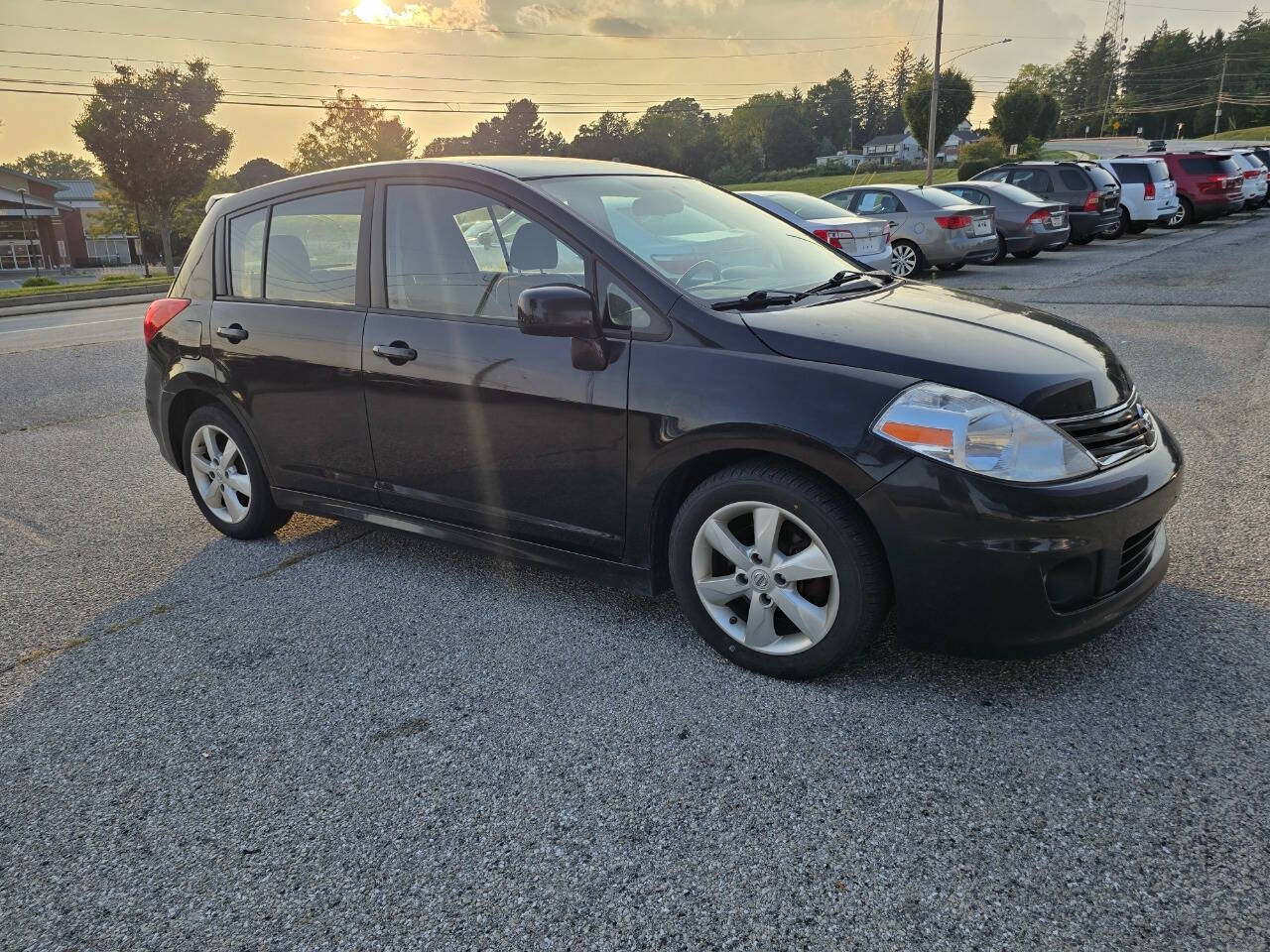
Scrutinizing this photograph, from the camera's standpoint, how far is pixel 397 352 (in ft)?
12.4

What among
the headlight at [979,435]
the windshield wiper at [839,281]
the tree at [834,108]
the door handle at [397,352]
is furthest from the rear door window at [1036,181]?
the tree at [834,108]

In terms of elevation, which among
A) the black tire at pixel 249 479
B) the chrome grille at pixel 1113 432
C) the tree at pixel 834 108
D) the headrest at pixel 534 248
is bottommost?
the black tire at pixel 249 479

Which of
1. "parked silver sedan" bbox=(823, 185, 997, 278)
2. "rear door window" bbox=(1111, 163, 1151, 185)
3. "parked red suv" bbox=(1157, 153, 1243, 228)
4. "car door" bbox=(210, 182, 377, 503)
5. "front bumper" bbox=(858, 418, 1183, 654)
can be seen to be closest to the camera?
"front bumper" bbox=(858, 418, 1183, 654)

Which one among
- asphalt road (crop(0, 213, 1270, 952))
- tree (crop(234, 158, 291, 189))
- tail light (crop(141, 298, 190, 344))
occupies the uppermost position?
tree (crop(234, 158, 291, 189))

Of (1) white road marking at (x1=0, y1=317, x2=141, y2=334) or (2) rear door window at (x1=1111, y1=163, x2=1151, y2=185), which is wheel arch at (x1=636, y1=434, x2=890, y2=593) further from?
(2) rear door window at (x1=1111, y1=163, x2=1151, y2=185)

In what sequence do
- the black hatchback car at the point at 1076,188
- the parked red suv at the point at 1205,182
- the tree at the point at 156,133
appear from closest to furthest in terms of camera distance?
the black hatchback car at the point at 1076,188 → the parked red suv at the point at 1205,182 → the tree at the point at 156,133

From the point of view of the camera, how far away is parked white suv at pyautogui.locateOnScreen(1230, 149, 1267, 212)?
2544 cm

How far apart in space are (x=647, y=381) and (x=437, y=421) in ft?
3.24

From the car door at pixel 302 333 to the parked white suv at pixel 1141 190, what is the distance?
69.6 feet

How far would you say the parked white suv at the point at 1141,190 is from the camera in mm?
21656

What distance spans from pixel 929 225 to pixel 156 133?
124ft

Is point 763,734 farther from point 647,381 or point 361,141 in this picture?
point 361,141

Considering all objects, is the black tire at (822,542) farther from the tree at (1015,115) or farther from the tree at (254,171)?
the tree at (254,171)

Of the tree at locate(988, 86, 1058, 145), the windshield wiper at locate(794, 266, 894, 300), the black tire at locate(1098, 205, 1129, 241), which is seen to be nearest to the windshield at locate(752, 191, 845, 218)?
the windshield wiper at locate(794, 266, 894, 300)
